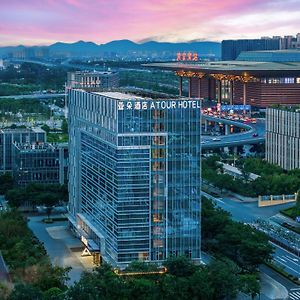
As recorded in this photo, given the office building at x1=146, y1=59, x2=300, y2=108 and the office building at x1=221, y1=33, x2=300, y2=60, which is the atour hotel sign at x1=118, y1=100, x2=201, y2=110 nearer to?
the office building at x1=146, y1=59, x2=300, y2=108

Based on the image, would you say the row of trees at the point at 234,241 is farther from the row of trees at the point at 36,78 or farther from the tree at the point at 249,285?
the row of trees at the point at 36,78

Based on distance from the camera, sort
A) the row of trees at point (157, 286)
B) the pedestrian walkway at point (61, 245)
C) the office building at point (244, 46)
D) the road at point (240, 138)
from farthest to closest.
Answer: the office building at point (244, 46) → the road at point (240, 138) → the pedestrian walkway at point (61, 245) → the row of trees at point (157, 286)

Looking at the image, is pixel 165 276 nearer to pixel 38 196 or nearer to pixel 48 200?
pixel 48 200

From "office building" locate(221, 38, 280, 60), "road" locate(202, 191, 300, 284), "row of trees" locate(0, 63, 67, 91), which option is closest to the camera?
"road" locate(202, 191, 300, 284)

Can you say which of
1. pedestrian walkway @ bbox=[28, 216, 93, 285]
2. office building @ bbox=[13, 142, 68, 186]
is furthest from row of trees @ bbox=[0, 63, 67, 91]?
pedestrian walkway @ bbox=[28, 216, 93, 285]

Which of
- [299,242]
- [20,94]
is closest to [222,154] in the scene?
[299,242]

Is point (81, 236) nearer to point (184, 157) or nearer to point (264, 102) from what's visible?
point (184, 157)

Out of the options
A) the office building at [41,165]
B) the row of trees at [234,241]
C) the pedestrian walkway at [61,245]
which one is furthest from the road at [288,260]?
the office building at [41,165]
